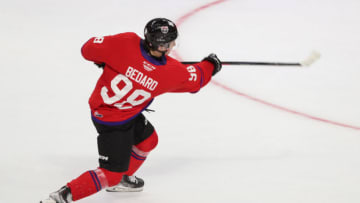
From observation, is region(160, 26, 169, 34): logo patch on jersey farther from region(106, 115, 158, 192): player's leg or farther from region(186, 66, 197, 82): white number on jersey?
region(106, 115, 158, 192): player's leg

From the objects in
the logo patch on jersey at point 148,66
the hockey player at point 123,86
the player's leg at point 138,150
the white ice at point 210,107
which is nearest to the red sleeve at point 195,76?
the hockey player at point 123,86

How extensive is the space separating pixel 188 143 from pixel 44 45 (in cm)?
177

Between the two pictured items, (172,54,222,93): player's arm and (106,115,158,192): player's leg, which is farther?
(106,115,158,192): player's leg

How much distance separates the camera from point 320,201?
3082 millimetres

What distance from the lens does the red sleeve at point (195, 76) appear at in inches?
111

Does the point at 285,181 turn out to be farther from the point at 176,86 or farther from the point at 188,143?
the point at 176,86

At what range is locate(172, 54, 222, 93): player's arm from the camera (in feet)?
9.32

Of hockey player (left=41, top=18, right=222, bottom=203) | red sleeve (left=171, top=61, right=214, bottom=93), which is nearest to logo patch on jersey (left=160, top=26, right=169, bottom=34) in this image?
hockey player (left=41, top=18, right=222, bottom=203)

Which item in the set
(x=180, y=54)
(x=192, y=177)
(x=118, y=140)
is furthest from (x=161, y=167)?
(x=180, y=54)

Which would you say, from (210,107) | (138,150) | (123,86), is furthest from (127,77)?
(210,107)

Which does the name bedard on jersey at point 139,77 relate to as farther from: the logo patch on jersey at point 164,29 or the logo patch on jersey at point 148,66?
the logo patch on jersey at point 164,29

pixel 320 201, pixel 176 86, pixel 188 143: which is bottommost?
pixel 320 201

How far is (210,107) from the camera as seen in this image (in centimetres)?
413

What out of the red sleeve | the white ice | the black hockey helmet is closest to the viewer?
the black hockey helmet
